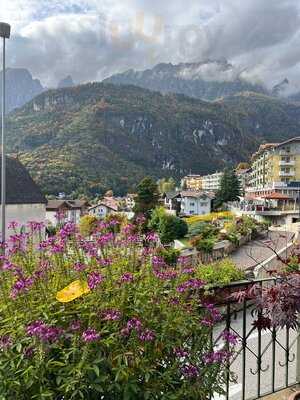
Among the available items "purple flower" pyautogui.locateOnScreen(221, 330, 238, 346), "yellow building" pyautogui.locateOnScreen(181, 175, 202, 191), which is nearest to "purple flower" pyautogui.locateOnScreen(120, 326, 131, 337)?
"purple flower" pyautogui.locateOnScreen(221, 330, 238, 346)

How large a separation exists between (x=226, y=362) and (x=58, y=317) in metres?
0.90

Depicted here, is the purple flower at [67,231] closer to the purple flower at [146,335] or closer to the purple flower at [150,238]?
the purple flower at [150,238]

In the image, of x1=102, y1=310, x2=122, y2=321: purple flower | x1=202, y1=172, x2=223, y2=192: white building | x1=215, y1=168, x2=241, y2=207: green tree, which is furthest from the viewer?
x1=202, y1=172, x2=223, y2=192: white building

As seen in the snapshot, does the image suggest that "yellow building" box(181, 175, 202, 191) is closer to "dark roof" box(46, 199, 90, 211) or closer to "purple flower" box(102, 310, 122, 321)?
"dark roof" box(46, 199, 90, 211)

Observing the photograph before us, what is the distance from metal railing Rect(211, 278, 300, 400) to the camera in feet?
8.30

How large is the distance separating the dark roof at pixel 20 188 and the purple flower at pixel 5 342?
21.8 meters

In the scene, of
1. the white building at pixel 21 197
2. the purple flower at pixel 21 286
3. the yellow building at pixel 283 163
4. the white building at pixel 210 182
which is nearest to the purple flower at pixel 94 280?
the purple flower at pixel 21 286

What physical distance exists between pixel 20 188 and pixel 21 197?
0.97 metres

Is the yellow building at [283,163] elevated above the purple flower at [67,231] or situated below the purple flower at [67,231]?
above

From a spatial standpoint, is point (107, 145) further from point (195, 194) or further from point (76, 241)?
point (76, 241)

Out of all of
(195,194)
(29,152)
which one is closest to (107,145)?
(29,152)

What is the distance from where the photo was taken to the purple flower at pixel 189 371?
6.03ft

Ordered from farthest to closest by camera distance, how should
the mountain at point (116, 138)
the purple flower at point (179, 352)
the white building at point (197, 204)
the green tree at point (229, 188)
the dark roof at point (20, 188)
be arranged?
the mountain at point (116, 138)
the white building at point (197, 204)
the green tree at point (229, 188)
the dark roof at point (20, 188)
the purple flower at point (179, 352)

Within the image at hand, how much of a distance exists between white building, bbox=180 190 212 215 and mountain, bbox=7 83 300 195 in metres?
30.0
